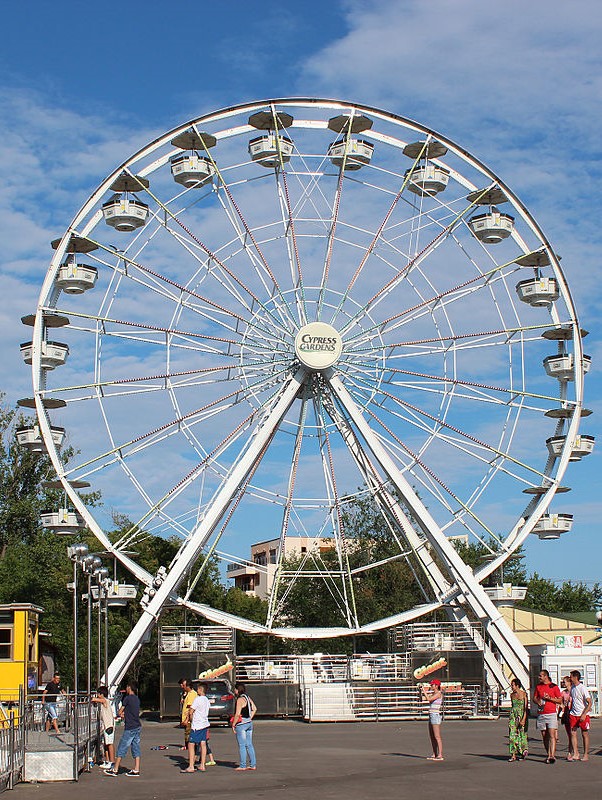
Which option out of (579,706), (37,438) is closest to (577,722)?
(579,706)

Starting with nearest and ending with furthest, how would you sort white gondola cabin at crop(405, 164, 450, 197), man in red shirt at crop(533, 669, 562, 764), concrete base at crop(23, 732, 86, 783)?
concrete base at crop(23, 732, 86, 783) < man in red shirt at crop(533, 669, 562, 764) < white gondola cabin at crop(405, 164, 450, 197)

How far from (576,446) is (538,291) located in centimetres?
540

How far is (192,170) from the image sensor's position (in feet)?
131

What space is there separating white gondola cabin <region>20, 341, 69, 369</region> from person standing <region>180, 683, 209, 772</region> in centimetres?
1907

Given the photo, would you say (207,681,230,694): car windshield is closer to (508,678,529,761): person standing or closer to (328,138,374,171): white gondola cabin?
(508,678,529,761): person standing

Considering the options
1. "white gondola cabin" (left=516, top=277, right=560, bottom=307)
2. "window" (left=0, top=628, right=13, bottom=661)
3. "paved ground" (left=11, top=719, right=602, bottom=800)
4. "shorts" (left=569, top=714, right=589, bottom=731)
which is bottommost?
"paved ground" (left=11, top=719, right=602, bottom=800)

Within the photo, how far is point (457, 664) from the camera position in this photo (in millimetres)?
42156

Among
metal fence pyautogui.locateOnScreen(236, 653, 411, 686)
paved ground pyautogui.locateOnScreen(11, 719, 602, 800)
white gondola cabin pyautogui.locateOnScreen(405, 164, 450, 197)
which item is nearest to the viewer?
paved ground pyautogui.locateOnScreen(11, 719, 602, 800)

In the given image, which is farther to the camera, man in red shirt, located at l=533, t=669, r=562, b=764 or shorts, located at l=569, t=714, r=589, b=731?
shorts, located at l=569, t=714, r=589, b=731

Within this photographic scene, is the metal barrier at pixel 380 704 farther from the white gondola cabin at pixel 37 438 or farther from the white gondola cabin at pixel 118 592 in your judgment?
the white gondola cabin at pixel 37 438

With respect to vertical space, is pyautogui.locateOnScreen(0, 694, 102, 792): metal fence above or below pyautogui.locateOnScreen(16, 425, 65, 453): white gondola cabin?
below

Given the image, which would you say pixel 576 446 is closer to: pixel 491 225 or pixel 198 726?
pixel 491 225

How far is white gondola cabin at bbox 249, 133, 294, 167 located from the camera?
134 feet

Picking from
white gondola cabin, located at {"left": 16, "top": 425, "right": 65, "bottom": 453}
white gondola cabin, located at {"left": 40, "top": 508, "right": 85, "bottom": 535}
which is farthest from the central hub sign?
white gondola cabin, located at {"left": 40, "top": 508, "right": 85, "bottom": 535}
